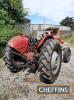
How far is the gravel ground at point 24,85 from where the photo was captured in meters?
6.20

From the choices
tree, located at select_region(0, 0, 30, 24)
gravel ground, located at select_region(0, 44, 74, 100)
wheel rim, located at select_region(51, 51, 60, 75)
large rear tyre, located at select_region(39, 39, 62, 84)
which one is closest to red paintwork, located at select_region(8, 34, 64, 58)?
large rear tyre, located at select_region(39, 39, 62, 84)

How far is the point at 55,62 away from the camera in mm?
7449

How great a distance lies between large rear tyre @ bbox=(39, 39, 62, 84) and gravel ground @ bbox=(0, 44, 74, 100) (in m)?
0.22

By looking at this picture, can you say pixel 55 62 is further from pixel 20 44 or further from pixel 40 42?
pixel 20 44

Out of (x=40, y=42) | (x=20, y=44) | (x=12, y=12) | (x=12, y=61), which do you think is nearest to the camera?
(x=40, y=42)

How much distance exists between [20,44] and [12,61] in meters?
0.52

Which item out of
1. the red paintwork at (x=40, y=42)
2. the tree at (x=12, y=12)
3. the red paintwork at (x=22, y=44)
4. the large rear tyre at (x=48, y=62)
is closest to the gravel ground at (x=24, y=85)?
the large rear tyre at (x=48, y=62)

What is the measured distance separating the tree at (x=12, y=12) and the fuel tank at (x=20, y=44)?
14124 mm

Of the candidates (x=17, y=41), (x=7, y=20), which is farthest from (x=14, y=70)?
(x=7, y=20)

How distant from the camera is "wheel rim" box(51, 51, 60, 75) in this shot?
7.27m

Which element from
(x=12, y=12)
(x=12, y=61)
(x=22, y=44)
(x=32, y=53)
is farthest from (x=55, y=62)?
(x=12, y=12)

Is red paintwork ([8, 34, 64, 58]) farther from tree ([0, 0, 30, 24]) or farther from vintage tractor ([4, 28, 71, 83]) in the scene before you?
tree ([0, 0, 30, 24])

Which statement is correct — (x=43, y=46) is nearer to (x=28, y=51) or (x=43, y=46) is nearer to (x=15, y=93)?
(x=28, y=51)

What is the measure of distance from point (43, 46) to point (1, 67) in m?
2.76
